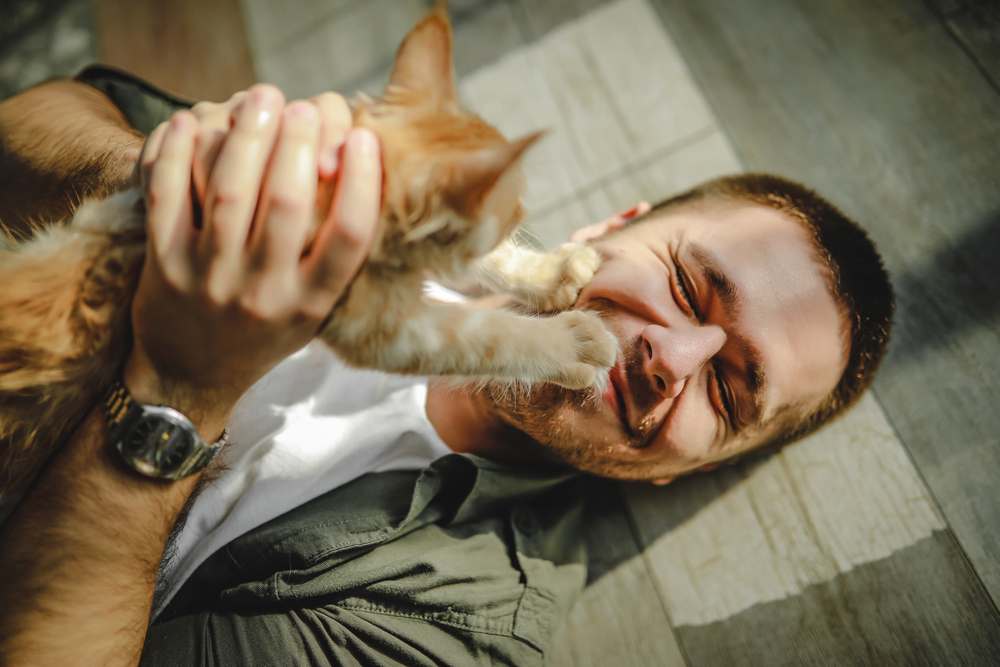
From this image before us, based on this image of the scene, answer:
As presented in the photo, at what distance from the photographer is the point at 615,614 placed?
1.15 meters

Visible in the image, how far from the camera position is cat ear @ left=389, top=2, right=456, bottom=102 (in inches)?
30.3

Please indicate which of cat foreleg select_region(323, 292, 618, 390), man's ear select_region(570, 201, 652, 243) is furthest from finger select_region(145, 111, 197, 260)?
man's ear select_region(570, 201, 652, 243)

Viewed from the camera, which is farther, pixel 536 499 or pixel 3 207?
pixel 536 499

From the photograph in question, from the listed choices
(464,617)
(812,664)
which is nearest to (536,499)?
(464,617)

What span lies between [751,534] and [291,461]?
3.27 feet

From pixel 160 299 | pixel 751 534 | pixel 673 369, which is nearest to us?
pixel 160 299

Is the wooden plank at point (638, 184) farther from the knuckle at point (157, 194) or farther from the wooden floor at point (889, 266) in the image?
the knuckle at point (157, 194)

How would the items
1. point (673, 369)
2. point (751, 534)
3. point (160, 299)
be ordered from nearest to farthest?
point (160, 299) → point (673, 369) → point (751, 534)

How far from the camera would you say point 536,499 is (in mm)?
1261

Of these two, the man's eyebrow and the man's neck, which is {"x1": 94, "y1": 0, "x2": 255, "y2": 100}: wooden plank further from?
the man's eyebrow

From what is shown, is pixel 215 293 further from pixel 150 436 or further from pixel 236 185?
pixel 150 436

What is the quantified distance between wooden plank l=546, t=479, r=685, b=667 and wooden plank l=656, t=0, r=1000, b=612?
547 mm

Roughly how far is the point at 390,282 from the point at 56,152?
86 cm

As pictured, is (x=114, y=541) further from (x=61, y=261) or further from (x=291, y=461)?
(x=61, y=261)
